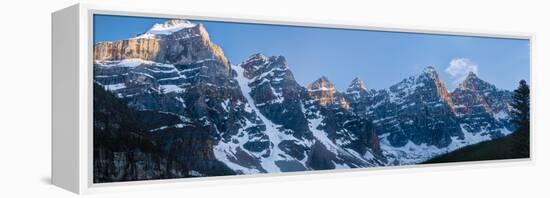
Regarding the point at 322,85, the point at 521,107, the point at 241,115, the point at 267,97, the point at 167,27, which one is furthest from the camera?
the point at 521,107

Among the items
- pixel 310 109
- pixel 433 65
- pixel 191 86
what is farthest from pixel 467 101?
pixel 191 86

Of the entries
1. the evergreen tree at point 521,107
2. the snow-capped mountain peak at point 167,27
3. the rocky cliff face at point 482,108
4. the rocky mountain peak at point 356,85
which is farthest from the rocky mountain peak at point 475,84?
the snow-capped mountain peak at point 167,27

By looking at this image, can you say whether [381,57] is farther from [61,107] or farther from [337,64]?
[61,107]

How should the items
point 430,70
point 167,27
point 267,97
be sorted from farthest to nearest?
point 430,70
point 267,97
point 167,27

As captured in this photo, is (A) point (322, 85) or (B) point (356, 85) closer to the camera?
(A) point (322, 85)

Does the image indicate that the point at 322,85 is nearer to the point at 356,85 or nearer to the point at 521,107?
the point at 356,85

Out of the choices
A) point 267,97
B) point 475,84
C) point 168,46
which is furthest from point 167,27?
point 475,84

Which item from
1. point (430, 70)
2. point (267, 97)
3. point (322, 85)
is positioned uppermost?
point (430, 70)

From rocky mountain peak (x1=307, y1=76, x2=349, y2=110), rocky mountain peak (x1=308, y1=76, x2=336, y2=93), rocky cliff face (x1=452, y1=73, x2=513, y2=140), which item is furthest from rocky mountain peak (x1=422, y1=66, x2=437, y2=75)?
rocky mountain peak (x1=308, y1=76, x2=336, y2=93)
